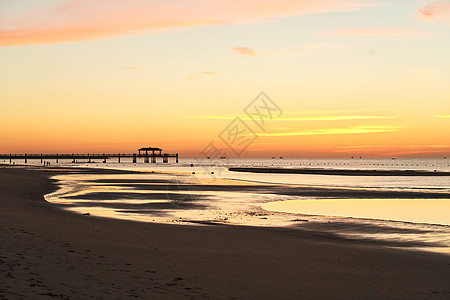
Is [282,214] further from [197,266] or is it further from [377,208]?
[197,266]

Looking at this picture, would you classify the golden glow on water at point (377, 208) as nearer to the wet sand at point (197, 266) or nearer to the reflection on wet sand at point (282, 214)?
the reflection on wet sand at point (282, 214)

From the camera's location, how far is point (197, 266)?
43.6 ft

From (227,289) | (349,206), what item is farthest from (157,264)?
(349,206)

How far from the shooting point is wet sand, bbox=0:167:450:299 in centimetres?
1047

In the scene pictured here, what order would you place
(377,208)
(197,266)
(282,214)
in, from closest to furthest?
1. (197,266)
2. (282,214)
3. (377,208)

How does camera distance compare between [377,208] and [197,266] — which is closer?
[197,266]

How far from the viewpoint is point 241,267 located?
44.4ft

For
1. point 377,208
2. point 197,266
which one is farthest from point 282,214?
point 197,266

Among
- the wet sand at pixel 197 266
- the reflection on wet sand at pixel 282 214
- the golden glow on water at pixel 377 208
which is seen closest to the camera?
the wet sand at pixel 197 266

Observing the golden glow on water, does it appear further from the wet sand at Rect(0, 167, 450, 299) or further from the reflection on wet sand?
the wet sand at Rect(0, 167, 450, 299)

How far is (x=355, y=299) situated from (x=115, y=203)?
2745 centimetres

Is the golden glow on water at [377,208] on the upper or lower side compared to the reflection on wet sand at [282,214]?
lower

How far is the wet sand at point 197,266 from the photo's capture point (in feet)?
34.3

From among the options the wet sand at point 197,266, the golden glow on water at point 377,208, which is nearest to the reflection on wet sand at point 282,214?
the golden glow on water at point 377,208
